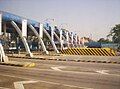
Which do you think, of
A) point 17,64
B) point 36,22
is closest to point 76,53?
point 36,22

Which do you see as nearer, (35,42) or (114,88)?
(114,88)

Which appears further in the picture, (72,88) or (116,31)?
(116,31)

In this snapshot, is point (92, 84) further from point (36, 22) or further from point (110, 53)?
point (36, 22)

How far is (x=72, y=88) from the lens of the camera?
46.9 feet

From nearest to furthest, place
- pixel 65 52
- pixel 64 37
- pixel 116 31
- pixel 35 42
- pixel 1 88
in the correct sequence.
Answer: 1. pixel 1 88
2. pixel 65 52
3. pixel 35 42
4. pixel 64 37
5. pixel 116 31

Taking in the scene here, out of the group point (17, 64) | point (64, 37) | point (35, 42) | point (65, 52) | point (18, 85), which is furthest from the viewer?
point (64, 37)

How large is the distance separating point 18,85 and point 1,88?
4.10ft

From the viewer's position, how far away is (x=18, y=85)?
1505 cm

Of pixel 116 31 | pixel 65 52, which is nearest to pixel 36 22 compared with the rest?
pixel 65 52

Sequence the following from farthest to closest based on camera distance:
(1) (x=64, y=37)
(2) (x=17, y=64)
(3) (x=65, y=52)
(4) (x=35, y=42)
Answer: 1. (1) (x=64, y=37)
2. (4) (x=35, y=42)
3. (3) (x=65, y=52)
4. (2) (x=17, y=64)

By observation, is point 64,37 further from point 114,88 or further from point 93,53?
point 114,88

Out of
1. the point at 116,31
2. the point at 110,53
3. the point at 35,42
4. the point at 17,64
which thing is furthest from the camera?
the point at 116,31

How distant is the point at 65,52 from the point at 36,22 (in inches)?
384

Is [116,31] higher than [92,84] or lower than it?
higher
